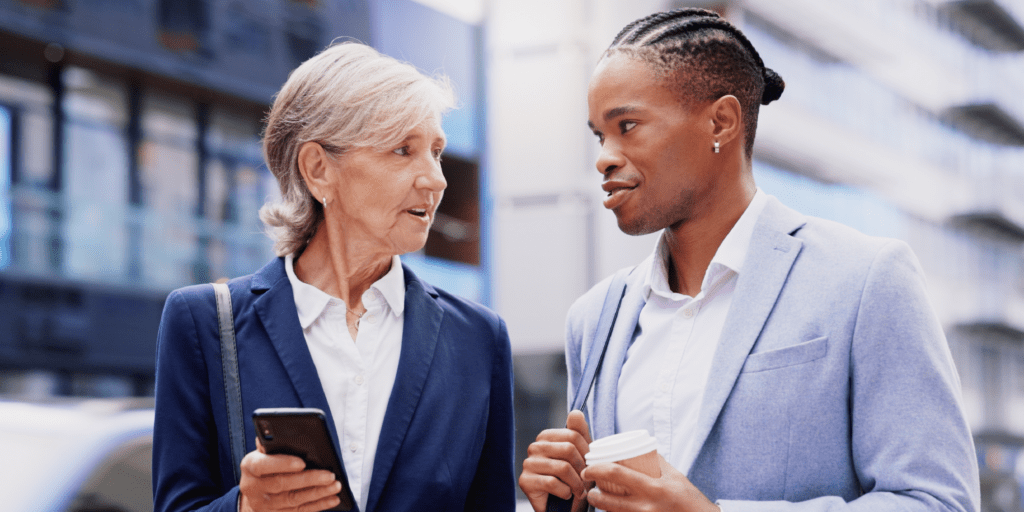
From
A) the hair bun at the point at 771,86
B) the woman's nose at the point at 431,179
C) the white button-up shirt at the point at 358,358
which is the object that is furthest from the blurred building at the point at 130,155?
the hair bun at the point at 771,86

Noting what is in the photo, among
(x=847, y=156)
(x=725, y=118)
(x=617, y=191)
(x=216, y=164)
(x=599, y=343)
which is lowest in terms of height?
(x=599, y=343)

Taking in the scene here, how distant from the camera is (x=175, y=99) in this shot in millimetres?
11289

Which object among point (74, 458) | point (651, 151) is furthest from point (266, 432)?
point (74, 458)

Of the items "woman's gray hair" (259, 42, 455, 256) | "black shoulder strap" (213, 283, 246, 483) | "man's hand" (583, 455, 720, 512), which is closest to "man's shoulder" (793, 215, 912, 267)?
"man's hand" (583, 455, 720, 512)

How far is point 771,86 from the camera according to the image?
2502 millimetres

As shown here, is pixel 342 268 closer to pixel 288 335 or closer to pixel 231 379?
pixel 288 335

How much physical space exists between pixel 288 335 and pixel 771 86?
1435 millimetres

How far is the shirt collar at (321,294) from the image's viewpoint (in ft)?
8.20

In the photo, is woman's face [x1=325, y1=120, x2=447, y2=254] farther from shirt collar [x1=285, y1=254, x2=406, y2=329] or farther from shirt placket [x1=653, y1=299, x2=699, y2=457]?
shirt placket [x1=653, y1=299, x2=699, y2=457]

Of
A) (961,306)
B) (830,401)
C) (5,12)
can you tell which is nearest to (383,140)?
(830,401)

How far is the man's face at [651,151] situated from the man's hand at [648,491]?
655 mm

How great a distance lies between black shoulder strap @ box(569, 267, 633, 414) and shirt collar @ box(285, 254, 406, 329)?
21.3 inches

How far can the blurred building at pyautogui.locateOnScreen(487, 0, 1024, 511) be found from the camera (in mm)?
10805

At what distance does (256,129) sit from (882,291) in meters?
11.3
